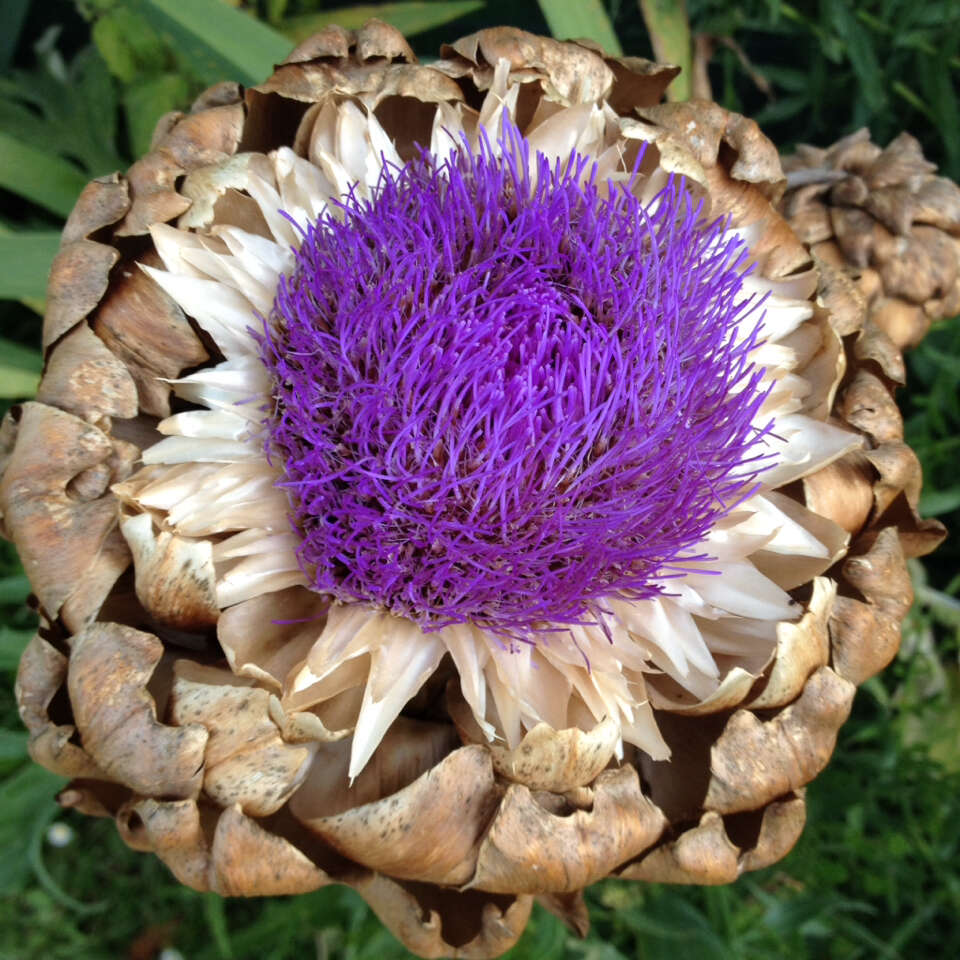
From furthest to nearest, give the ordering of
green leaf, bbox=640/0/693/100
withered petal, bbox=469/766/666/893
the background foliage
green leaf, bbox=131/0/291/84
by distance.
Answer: green leaf, bbox=640/0/693/100, the background foliage, green leaf, bbox=131/0/291/84, withered petal, bbox=469/766/666/893

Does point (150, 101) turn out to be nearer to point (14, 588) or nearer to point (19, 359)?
point (19, 359)

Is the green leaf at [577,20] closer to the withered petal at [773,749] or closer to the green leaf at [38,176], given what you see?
the green leaf at [38,176]

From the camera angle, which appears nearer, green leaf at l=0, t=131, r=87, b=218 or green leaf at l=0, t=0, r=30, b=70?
green leaf at l=0, t=131, r=87, b=218

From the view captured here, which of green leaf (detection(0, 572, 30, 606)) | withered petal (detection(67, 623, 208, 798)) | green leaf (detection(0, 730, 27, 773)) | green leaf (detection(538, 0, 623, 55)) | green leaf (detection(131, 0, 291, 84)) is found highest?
green leaf (detection(131, 0, 291, 84))

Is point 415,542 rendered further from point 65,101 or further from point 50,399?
point 65,101

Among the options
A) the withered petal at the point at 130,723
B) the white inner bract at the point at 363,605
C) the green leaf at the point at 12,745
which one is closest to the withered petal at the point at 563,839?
the white inner bract at the point at 363,605

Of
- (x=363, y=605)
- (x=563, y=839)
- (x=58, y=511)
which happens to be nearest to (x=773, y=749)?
(x=563, y=839)

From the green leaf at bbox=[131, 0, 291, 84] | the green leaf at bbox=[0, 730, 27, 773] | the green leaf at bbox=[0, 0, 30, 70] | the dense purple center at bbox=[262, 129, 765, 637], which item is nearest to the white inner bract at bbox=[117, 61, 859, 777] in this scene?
the dense purple center at bbox=[262, 129, 765, 637]

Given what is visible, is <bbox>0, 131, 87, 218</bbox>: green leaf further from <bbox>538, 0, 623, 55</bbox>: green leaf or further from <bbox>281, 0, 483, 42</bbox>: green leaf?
<bbox>538, 0, 623, 55</bbox>: green leaf
